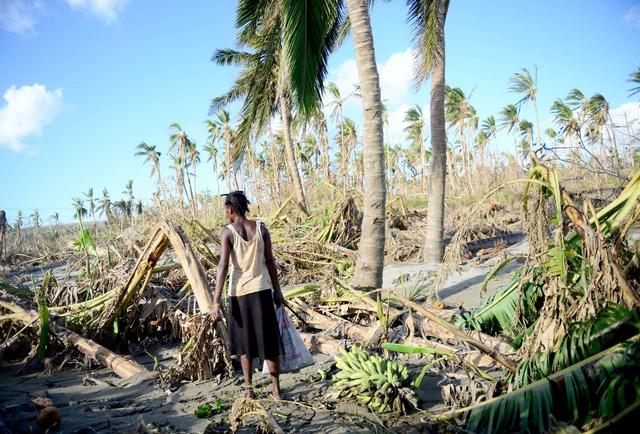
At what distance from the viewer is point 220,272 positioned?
11.8 feet

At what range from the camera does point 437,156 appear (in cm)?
868

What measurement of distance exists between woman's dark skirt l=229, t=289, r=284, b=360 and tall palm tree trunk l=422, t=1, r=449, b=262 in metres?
5.94

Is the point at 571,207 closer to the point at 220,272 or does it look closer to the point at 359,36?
the point at 220,272

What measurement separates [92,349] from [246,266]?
245cm

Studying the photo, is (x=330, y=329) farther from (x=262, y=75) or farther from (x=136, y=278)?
(x=262, y=75)

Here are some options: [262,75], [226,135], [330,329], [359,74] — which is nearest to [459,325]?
[330,329]

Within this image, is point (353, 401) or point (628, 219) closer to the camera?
point (628, 219)

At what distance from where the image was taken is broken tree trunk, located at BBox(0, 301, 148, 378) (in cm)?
437

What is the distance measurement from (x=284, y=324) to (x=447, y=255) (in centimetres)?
150

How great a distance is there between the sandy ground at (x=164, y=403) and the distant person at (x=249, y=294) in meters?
0.31

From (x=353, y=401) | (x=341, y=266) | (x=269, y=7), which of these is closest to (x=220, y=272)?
(x=353, y=401)

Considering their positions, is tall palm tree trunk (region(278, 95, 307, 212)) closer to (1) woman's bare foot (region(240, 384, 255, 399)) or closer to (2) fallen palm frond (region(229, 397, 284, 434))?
(1) woman's bare foot (region(240, 384, 255, 399))

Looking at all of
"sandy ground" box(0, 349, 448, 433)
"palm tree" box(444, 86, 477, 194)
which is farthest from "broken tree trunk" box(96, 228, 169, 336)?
"palm tree" box(444, 86, 477, 194)

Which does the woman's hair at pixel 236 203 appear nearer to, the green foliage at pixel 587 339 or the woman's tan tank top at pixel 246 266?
the woman's tan tank top at pixel 246 266
